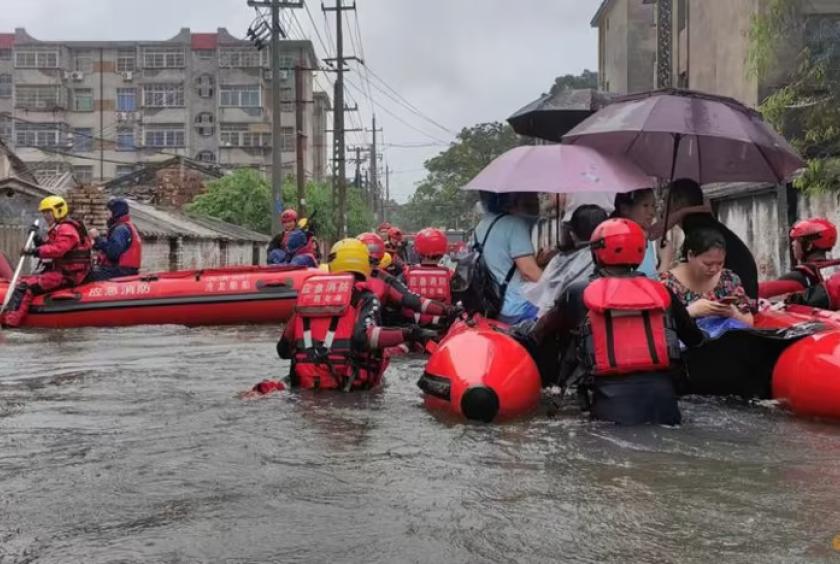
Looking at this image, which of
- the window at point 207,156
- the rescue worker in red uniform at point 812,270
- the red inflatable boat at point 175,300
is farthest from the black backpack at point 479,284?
the window at point 207,156

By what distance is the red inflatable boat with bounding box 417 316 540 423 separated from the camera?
212 inches

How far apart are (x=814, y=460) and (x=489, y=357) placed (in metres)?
1.83

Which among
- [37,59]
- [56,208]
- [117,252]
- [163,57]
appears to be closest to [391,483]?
[56,208]

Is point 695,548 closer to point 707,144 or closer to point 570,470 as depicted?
point 570,470

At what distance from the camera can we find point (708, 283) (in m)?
5.82

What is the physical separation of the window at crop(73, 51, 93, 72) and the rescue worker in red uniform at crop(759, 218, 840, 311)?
2500 inches

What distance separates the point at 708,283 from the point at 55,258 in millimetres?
9547

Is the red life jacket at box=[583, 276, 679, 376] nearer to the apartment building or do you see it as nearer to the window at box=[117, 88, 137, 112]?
the apartment building

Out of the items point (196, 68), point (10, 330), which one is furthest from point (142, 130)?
point (10, 330)

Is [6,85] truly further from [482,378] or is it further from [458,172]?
[482,378]

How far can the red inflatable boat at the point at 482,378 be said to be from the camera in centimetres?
538

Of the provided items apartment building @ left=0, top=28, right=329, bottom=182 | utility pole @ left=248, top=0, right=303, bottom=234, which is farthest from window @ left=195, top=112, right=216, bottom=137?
utility pole @ left=248, top=0, right=303, bottom=234

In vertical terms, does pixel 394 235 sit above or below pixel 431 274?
above

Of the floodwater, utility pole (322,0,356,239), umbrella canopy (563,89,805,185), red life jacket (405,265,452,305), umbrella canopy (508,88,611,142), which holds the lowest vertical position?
the floodwater
